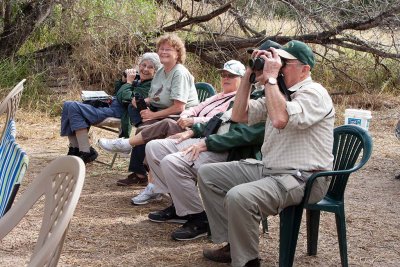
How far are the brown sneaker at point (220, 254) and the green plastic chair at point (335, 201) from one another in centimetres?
39

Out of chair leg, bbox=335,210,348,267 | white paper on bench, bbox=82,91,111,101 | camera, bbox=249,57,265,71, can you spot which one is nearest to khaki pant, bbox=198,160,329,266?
chair leg, bbox=335,210,348,267

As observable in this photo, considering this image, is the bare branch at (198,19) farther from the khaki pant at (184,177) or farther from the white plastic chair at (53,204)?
the white plastic chair at (53,204)

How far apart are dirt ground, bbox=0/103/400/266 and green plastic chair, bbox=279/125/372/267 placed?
258mm

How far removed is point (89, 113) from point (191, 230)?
2.23 m

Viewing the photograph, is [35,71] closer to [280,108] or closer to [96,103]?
[96,103]

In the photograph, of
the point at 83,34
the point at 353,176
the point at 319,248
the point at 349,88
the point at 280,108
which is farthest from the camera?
the point at 349,88

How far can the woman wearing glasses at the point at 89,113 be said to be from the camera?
20.1ft

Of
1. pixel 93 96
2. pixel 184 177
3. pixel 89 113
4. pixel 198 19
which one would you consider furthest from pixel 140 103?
pixel 198 19

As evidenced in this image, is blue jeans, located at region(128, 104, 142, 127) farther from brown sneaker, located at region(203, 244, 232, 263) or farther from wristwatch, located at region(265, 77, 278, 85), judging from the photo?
wristwatch, located at region(265, 77, 278, 85)

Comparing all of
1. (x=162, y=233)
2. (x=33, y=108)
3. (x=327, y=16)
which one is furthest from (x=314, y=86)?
(x=33, y=108)

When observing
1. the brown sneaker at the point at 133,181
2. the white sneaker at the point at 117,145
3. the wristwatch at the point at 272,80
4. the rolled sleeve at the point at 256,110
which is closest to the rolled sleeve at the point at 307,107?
the wristwatch at the point at 272,80

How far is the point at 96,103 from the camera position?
253 inches

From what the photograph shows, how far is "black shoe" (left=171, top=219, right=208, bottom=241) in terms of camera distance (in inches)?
171

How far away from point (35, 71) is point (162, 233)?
532cm
